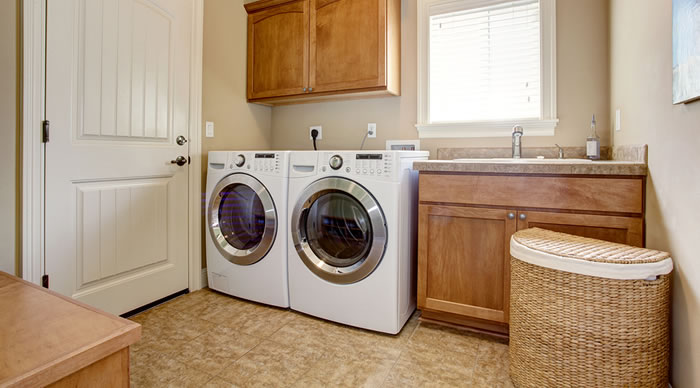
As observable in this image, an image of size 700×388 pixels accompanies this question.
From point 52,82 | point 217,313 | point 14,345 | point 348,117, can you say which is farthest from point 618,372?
point 52,82

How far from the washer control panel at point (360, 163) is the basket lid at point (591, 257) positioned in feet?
2.21

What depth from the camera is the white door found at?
1748 millimetres

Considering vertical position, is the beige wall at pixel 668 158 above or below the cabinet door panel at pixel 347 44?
below

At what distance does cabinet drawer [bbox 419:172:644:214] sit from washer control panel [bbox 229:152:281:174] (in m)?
0.84

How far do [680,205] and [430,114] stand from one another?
1.57m

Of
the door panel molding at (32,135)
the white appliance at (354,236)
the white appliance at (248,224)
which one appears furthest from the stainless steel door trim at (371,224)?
the door panel molding at (32,135)

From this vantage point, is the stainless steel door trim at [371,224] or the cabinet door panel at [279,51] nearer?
the stainless steel door trim at [371,224]

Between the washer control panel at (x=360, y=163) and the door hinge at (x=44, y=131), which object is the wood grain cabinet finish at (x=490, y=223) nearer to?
the washer control panel at (x=360, y=163)

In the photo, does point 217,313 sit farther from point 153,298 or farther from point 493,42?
point 493,42

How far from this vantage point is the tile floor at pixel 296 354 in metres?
1.50

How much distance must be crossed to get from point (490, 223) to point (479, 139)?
802 mm

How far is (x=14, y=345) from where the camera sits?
83cm

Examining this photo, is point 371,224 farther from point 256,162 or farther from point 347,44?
point 347,44

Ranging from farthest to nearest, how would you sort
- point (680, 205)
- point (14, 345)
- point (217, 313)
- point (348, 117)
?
1. point (348, 117)
2. point (217, 313)
3. point (680, 205)
4. point (14, 345)
